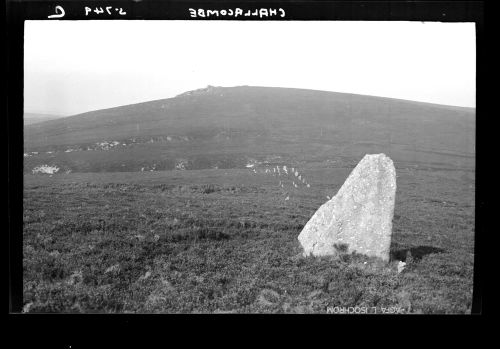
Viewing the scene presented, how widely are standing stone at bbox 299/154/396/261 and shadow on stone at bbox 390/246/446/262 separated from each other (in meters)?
0.20

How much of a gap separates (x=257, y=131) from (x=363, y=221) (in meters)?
2.83

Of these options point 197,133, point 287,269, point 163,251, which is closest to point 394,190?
point 287,269

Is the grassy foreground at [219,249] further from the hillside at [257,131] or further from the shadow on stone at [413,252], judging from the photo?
the hillside at [257,131]

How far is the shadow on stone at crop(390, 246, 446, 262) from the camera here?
10055mm

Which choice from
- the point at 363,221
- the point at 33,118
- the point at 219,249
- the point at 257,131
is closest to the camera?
→ the point at 33,118

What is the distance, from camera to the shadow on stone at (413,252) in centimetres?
1005

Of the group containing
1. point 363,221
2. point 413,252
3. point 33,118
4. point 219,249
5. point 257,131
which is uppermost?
point 33,118

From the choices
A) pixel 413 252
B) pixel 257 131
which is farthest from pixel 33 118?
pixel 413 252

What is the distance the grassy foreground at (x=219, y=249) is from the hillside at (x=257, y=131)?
340 millimetres

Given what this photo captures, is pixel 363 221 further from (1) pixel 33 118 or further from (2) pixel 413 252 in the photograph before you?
(1) pixel 33 118

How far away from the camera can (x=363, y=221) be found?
10.1 meters

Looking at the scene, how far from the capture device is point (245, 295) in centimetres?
973
